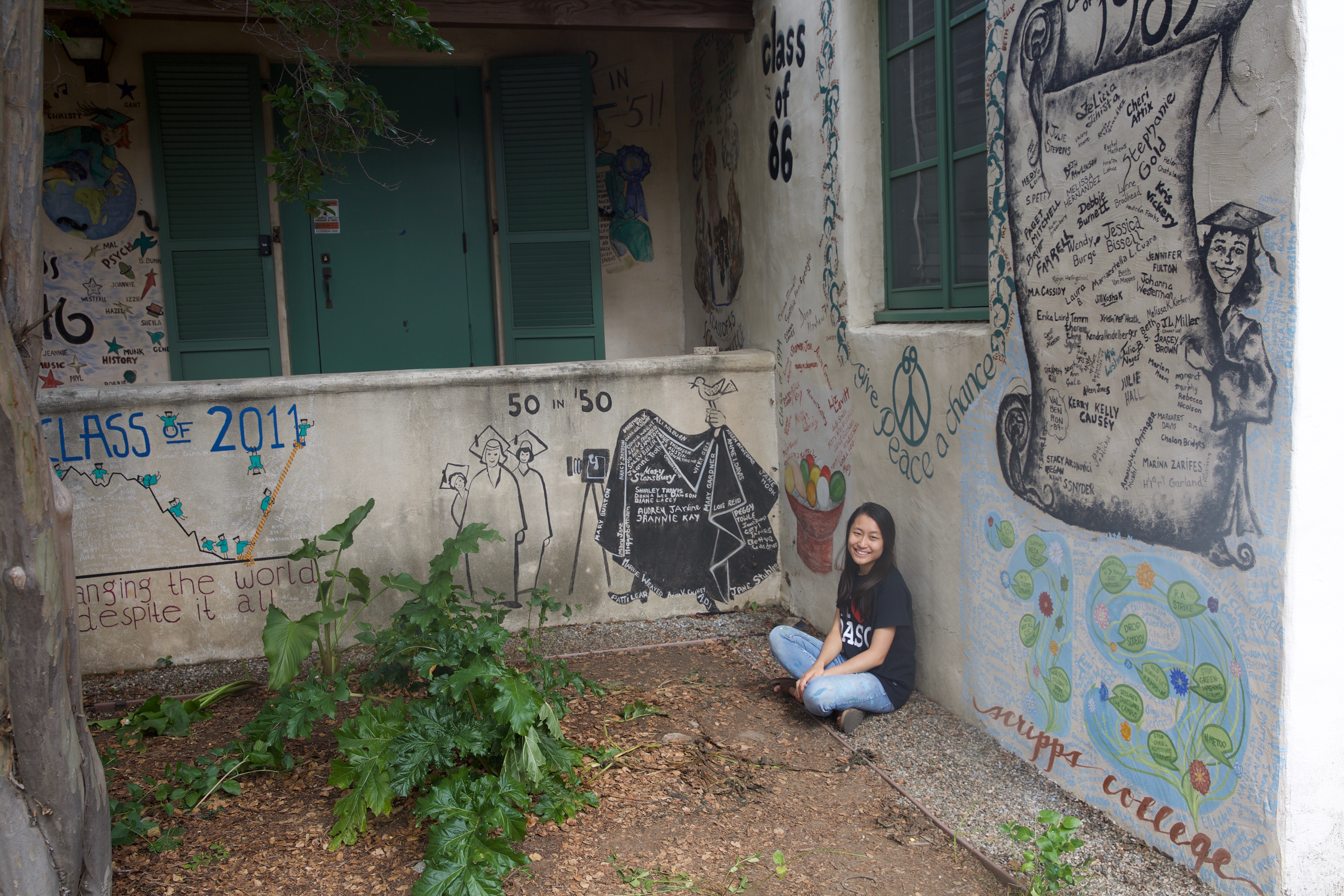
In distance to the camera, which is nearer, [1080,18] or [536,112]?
[1080,18]

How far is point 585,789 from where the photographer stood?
10.6 feet

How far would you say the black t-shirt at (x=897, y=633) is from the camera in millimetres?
3688

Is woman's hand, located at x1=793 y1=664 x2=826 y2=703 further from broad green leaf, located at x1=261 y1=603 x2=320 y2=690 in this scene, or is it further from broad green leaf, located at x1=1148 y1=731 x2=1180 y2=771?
broad green leaf, located at x1=261 y1=603 x2=320 y2=690

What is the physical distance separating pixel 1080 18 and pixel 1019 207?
589 millimetres

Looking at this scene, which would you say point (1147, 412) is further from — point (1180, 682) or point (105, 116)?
point (105, 116)

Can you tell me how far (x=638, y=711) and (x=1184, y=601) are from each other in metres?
2.17

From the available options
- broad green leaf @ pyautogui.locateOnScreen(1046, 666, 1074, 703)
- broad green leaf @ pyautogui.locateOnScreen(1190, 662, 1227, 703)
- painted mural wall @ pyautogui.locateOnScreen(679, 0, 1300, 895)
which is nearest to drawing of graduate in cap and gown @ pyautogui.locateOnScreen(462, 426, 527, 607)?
painted mural wall @ pyautogui.locateOnScreen(679, 0, 1300, 895)

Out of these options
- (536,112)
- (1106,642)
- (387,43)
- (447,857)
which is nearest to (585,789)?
(447,857)

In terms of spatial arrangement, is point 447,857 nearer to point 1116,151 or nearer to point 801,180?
point 1116,151

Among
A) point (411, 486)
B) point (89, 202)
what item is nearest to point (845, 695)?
point (411, 486)

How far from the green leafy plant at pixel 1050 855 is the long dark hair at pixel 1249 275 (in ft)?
4.63

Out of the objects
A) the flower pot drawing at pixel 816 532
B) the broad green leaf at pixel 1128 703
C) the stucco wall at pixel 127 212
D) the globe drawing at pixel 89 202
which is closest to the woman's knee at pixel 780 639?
the flower pot drawing at pixel 816 532

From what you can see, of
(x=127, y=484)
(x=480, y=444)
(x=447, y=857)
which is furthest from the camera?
(x=480, y=444)

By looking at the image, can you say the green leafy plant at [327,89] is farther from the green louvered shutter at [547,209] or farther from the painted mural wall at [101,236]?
the painted mural wall at [101,236]
